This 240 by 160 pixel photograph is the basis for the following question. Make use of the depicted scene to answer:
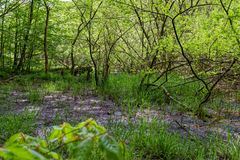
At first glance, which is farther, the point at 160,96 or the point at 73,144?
the point at 160,96

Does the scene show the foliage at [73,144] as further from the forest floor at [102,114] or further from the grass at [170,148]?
the forest floor at [102,114]

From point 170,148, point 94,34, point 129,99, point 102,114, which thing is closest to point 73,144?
point 170,148

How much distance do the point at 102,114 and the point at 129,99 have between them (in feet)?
1.82

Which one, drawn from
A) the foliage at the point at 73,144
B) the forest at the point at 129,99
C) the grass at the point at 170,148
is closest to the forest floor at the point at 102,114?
the forest at the point at 129,99

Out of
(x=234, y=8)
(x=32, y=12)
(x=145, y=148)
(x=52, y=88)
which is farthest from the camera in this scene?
(x=32, y=12)

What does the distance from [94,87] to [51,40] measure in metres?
4.37

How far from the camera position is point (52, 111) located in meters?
5.61

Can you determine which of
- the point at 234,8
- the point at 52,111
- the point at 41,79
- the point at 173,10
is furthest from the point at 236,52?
the point at 41,79

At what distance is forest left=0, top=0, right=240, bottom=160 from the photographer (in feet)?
3.47

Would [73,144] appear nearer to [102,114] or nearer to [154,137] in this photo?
[154,137]

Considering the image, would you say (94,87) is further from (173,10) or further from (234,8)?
(234,8)

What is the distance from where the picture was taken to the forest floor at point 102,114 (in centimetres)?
474

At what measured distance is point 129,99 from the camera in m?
5.66

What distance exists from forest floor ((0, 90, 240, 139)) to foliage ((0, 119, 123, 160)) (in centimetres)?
327
